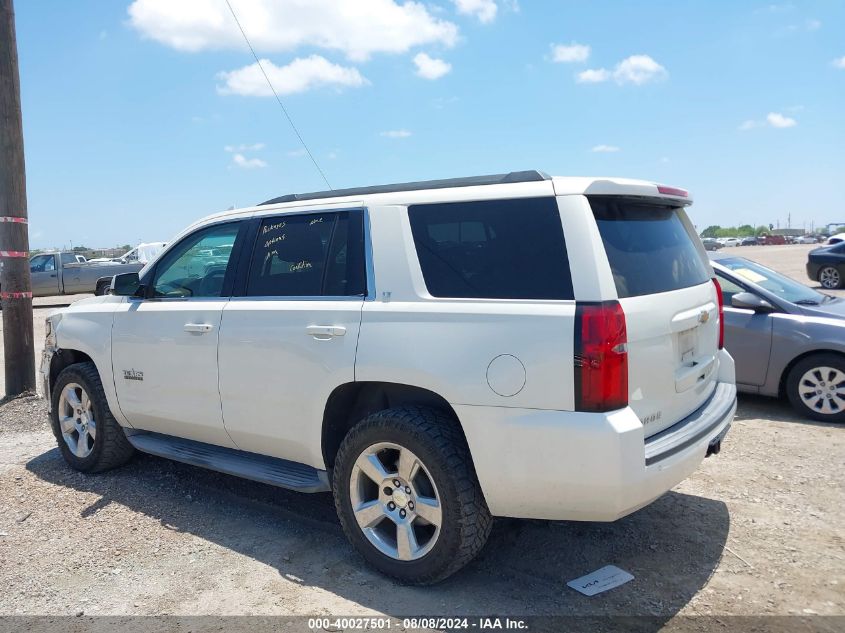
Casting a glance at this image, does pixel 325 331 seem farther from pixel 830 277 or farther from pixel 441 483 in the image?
pixel 830 277

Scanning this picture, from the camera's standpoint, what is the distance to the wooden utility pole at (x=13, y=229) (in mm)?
7762

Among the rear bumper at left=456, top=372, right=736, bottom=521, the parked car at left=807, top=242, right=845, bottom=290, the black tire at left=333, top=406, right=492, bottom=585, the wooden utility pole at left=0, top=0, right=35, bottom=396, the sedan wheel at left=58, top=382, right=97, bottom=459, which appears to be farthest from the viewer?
the parked car at left=807, top=242, right=845, bottom=290

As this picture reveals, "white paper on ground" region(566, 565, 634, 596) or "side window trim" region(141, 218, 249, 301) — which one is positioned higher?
"side window trim" region(141, 218, 249, 301)

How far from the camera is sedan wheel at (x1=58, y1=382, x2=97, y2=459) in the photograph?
212 inches

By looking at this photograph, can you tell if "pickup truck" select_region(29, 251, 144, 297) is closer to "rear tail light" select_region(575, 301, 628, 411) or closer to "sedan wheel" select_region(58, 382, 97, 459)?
"sedan wheel" select_region(58, 382, 97, 459)

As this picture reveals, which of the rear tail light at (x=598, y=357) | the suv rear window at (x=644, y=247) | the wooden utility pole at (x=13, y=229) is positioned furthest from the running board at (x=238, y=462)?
the wooden utility pole at (x=13, y=229)

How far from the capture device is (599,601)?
335cm

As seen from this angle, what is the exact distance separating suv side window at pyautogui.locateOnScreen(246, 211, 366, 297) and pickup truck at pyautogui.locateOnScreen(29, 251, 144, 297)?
62.5 ft

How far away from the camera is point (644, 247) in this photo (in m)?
3.49

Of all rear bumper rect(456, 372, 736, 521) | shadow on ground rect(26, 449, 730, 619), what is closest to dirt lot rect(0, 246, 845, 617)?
shadow on ground rect(26, 449, 730, 619)

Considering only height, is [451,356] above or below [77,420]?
above

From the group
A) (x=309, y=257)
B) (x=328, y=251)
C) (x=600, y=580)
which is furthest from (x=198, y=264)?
(x=600, y=580)

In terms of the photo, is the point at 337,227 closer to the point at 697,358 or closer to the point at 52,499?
the point at 697,358

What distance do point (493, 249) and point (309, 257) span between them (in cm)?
126
